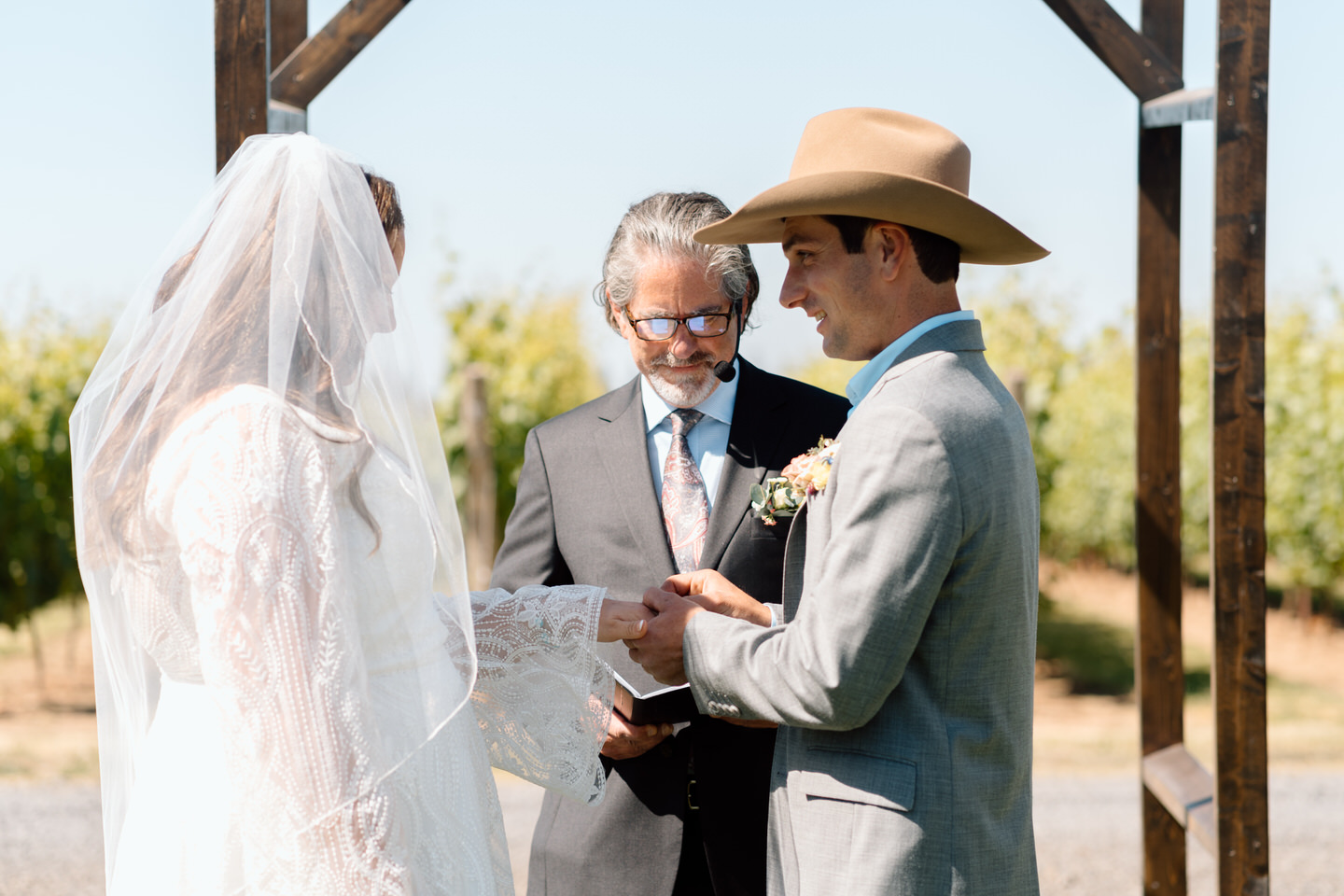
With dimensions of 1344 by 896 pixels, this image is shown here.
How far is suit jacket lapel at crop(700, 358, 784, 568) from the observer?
2492 millimetres

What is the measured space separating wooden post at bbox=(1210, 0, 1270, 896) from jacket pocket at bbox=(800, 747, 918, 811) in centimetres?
167

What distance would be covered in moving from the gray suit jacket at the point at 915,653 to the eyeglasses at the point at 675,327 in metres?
0.78

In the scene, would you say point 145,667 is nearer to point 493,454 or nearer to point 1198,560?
point 493,454

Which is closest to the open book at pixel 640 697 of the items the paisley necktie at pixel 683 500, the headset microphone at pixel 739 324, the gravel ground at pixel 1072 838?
the paisley necktie at pixel 683 500

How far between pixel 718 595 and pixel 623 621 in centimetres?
22

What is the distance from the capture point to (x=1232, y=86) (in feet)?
9.75

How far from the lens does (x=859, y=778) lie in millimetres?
1850

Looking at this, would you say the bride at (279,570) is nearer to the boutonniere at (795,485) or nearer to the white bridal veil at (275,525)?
the white bridal veil at (275,525)

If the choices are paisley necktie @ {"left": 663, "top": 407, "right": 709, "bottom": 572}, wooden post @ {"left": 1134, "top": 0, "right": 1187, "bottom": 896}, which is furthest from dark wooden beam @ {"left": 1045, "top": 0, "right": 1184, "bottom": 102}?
paisley necktie @ {"left": 663, "top": 407, "right": 709, "bottom": 572}

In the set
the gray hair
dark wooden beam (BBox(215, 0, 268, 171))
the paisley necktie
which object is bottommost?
the paisley necktie

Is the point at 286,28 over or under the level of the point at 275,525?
over

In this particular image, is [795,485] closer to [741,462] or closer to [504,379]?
[741,462]

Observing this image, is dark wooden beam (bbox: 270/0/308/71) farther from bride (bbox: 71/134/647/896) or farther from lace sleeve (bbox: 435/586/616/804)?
lace sleeve (bbox: 435/586/616/804)

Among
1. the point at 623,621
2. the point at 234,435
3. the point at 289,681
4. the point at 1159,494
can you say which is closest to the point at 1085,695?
the point at 1159,494
